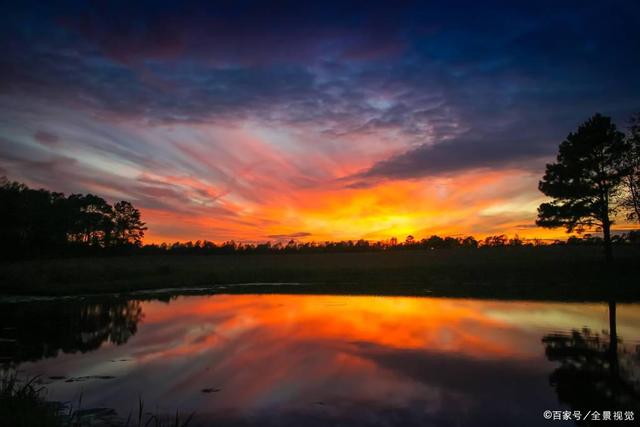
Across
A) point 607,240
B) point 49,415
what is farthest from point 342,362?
point 607,240

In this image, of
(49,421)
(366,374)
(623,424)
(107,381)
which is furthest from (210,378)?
(623,424)

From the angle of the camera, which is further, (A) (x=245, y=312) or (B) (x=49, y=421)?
(A) (x=245, y=312)

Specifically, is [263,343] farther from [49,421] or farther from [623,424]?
[623,424]

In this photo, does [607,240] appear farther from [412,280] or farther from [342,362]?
[342,362]

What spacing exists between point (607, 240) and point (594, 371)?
91.6 ft

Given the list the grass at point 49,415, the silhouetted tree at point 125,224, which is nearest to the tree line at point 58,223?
the silhouetted tree at point 125,224

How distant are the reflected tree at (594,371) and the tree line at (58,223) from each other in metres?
62.5

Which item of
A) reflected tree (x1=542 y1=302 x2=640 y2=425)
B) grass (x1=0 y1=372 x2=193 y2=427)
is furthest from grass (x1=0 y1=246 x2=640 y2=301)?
grass (x1=0 y1=372 x2=193 y2=427)

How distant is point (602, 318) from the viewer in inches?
731

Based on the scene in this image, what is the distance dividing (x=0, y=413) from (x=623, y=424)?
9.98 m

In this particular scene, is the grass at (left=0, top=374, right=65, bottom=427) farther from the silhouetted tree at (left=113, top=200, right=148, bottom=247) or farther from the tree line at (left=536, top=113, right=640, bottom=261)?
the silhouetted tree at (left=113, top=200, right=148, bottom=247)

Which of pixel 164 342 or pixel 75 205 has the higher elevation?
pixel 75 205

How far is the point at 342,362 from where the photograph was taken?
40.3 feet

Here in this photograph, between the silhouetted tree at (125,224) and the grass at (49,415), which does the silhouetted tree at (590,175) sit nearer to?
the grass at (49,415)
